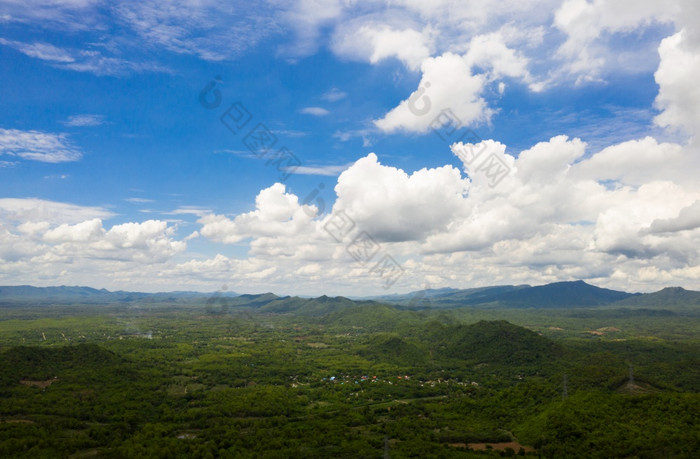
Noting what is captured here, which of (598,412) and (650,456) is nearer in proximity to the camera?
(650,456)

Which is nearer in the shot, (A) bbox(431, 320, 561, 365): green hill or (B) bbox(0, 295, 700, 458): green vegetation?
→ (B) bbox(0, 295, 700, 458): green vegetation

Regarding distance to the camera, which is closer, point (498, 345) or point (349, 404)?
point (349, 404)

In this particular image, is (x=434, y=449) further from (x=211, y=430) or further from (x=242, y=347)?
(x=242, y=347)

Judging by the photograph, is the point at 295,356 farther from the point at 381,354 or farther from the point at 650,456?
the point at 650,456

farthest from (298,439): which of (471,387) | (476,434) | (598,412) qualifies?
(471,387)

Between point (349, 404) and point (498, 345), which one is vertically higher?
point (498, 345)

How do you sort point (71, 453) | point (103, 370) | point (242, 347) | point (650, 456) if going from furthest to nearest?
point (242, 347) < point (103, 370) < point (71, 453) < point (650, 456)

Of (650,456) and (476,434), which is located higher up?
(650,456)

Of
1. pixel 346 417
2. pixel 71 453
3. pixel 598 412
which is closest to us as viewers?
pixel 71 453

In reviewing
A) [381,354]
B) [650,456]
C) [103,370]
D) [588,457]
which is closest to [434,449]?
[588,457]

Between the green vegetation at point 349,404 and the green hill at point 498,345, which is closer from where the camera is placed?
the green vegetation at point 349,404
